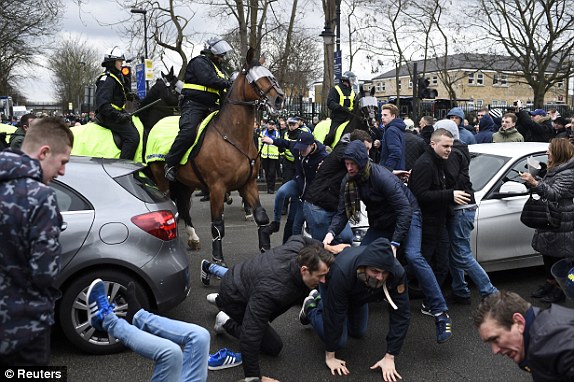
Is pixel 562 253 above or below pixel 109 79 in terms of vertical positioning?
below

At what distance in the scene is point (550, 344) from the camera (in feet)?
7.44

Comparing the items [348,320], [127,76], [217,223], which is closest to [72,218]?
[348,320]

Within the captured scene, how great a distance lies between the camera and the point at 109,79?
308 inches

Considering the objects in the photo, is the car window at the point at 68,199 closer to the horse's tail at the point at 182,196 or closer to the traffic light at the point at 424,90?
the horse's tail at the point at 182,196

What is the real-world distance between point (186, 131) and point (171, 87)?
1.89m

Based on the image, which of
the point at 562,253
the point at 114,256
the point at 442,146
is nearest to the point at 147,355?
the point at 114,256

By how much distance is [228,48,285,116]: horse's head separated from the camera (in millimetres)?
7125

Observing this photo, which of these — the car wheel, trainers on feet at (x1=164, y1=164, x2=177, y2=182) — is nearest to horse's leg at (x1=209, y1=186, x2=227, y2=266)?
trainers on feet at (x1=164, y1=164, x2=177, y2=182)

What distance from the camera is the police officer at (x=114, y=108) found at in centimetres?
765

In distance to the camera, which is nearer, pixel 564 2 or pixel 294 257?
pixel 294 257

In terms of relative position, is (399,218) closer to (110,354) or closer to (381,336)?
(381,336)

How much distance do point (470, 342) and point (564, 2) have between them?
24809mm

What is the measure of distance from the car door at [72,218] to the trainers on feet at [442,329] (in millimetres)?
2979

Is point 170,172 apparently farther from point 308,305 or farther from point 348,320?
point 348,320
